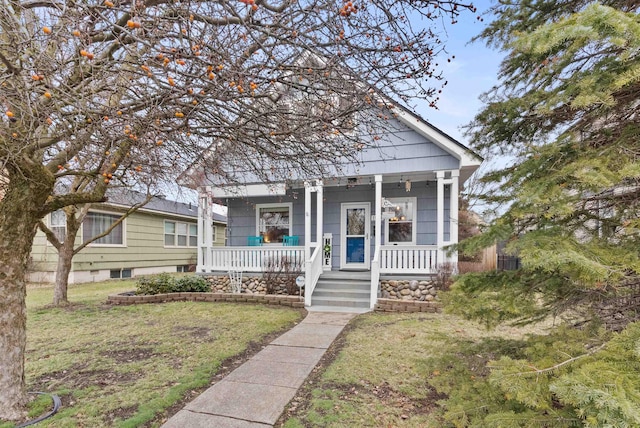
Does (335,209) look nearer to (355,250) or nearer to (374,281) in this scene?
(355,250)

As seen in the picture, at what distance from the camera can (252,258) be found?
394 inches

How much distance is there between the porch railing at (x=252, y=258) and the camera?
381 inches

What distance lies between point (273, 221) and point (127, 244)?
26.2 ft

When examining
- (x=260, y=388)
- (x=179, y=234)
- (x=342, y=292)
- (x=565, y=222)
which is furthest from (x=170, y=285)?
(x=179, y=234)

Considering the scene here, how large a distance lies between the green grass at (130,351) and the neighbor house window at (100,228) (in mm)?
5427

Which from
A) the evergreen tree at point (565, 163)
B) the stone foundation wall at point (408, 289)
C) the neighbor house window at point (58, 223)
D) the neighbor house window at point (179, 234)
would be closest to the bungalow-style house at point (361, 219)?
the stone foundation wall at point (408, 289)

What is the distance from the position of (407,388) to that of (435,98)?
3.14 m

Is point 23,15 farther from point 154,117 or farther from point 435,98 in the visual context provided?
point 435,98

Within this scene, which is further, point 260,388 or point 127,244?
point 127,244

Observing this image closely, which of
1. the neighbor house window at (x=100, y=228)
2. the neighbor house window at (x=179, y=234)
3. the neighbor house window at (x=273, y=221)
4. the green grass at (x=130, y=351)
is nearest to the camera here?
the green grass at (x=130, y=351)

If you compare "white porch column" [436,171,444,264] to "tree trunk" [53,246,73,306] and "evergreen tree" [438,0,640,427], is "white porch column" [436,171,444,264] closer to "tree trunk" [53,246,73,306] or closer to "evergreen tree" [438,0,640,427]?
"evergreen tree" [438,0,640,427]

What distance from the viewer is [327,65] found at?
10.0ft

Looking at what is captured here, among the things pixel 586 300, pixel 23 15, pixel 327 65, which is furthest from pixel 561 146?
pixel 23 15

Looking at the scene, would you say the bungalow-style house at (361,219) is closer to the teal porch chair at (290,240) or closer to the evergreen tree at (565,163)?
the teal porch chair at (290,240)
